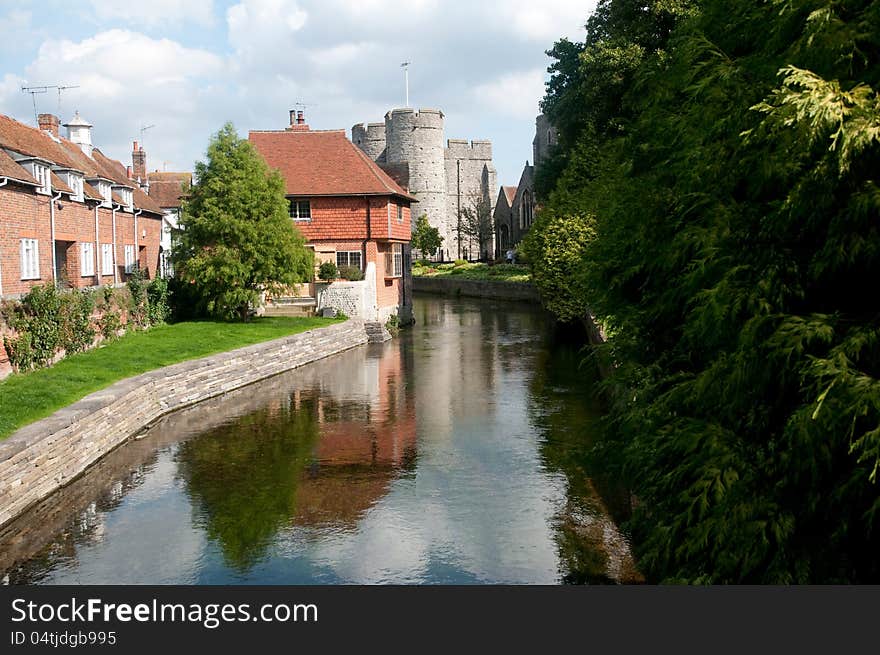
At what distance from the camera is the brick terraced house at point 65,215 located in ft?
79.3

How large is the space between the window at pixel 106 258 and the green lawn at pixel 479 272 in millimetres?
31676

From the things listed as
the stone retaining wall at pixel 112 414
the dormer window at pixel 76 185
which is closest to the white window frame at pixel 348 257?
the stone retaining wall at pixel 112 414

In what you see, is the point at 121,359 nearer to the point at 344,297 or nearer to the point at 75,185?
the point at 75,185

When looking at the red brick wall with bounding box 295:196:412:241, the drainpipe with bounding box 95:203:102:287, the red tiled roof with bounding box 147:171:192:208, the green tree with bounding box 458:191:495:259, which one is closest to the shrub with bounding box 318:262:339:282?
the red brick wall with bounding box 295:196:412:241

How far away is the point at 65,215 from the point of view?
2917 centimetres

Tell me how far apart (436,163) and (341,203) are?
49005mm

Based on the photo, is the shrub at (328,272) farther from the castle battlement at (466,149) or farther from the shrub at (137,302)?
the castle battlement at (466,149)

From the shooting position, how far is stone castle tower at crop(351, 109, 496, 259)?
8550 cm

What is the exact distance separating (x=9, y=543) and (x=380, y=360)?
20.1 metres

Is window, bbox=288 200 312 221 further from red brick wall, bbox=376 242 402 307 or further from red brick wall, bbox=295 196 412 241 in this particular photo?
red brick wall, bbox=376 242 402 307
